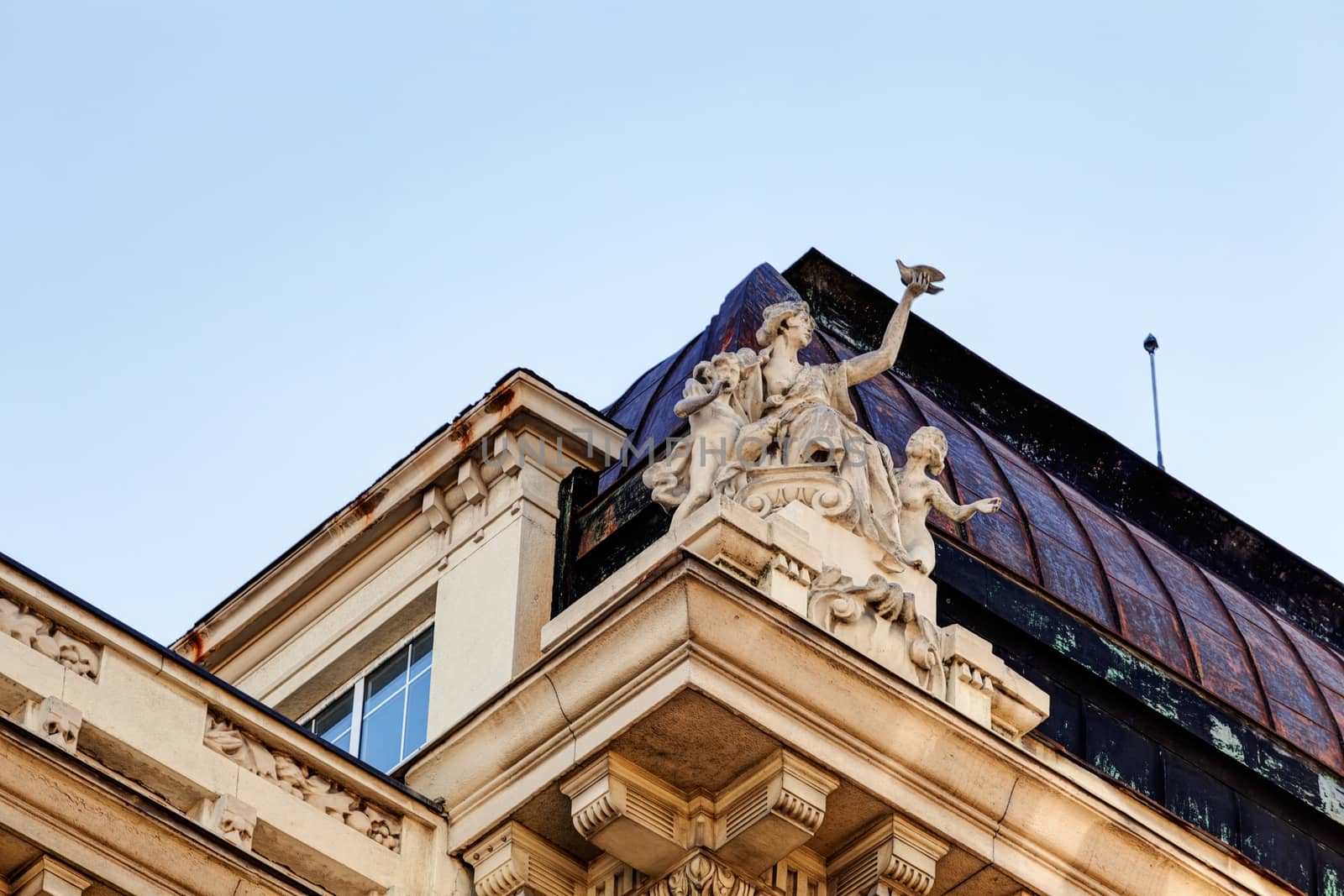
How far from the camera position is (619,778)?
1916cm

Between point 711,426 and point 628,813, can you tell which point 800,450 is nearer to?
point 711,426

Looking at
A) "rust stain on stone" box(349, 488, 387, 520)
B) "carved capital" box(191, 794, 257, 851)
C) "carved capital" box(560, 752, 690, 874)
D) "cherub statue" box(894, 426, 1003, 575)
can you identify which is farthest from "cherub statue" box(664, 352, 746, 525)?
"carved capital" box(191, 794, 257, 851)

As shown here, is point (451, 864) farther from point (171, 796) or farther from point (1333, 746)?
point (1333, 746)

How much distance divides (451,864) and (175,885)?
254 centimetres

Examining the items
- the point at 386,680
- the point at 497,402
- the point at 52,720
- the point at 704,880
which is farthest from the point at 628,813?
the point at 497,402

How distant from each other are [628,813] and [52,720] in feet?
11.8

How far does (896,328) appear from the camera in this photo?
2255 cm

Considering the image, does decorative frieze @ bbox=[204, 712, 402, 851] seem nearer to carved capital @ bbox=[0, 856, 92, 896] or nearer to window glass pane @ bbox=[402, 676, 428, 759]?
carved capital @ bbox=[0, 856, 92, 896]

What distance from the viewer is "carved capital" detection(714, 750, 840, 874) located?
19.0m

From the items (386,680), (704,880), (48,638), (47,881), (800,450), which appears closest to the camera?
(47,881)

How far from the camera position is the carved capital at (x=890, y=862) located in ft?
63.5

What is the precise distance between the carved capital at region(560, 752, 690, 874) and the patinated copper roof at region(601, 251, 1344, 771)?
4383 millimetres

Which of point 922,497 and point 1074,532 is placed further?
point 1074,532

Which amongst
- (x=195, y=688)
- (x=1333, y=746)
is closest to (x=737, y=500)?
(x=195, y=688)
